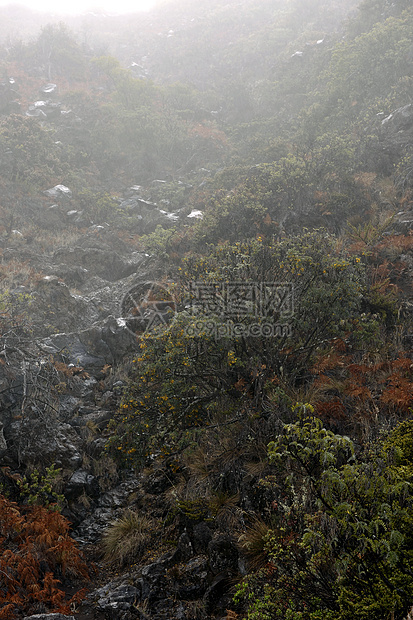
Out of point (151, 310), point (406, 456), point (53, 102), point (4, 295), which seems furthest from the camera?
point (53, 102)

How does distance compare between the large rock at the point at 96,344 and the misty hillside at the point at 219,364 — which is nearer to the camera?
the misty hillside at the point at 219,364

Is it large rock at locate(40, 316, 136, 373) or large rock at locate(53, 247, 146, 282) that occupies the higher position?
large rock at locate(53, 247, 146, 282)

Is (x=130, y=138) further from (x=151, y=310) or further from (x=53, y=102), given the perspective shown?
(x=151, y=310)

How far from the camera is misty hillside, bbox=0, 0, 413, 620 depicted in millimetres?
2541

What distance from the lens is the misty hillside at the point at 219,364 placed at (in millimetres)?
2541

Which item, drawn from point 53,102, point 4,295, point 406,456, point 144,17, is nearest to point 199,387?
point 406,456

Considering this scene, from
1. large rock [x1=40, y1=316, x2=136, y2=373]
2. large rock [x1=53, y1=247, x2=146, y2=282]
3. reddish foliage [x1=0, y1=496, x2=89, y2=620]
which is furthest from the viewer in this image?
large rock [x1=53, y1=247, x2=146, y2=282]

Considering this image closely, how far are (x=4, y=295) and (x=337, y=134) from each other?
41.7ft

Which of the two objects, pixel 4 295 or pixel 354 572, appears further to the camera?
pixel 4 295

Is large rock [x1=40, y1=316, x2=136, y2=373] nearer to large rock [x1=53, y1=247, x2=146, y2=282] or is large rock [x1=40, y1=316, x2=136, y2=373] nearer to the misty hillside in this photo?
the misty hillside

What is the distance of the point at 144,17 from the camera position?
32.4 meters

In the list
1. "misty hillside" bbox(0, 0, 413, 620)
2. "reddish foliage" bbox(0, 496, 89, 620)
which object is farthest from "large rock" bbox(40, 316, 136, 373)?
"reddish foliage" bbox(0, 496, 89, 620)

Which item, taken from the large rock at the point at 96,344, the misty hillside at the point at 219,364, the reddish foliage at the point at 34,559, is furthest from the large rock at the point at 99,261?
the reddish foliage at the point at 34,559

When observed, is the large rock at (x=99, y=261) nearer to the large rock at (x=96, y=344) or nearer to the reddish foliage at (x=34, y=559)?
the large rock at (x=96, y=344)
